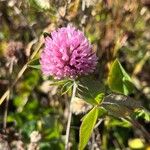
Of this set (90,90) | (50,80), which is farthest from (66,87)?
(50,80)

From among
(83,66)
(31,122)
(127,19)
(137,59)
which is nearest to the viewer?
(83,66)

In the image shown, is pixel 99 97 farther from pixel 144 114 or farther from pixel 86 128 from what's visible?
pixel 144 114

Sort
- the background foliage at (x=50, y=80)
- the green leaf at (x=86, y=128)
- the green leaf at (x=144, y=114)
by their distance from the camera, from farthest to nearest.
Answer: the background foliage at (x=50, y=80) < the green leaf at (x=144, y=114) < the green leaf at (x=86, y=128)

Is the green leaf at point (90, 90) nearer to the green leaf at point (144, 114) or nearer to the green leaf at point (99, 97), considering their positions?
the green leaf at point (99, 97)

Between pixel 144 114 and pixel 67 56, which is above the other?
pixel 67 56

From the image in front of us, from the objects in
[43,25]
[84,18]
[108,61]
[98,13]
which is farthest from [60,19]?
[43,25]

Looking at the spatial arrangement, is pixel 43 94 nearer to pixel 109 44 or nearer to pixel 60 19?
pixel 109 44

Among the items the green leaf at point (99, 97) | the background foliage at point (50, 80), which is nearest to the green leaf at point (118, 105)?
the green leaf at point (99, 97)
